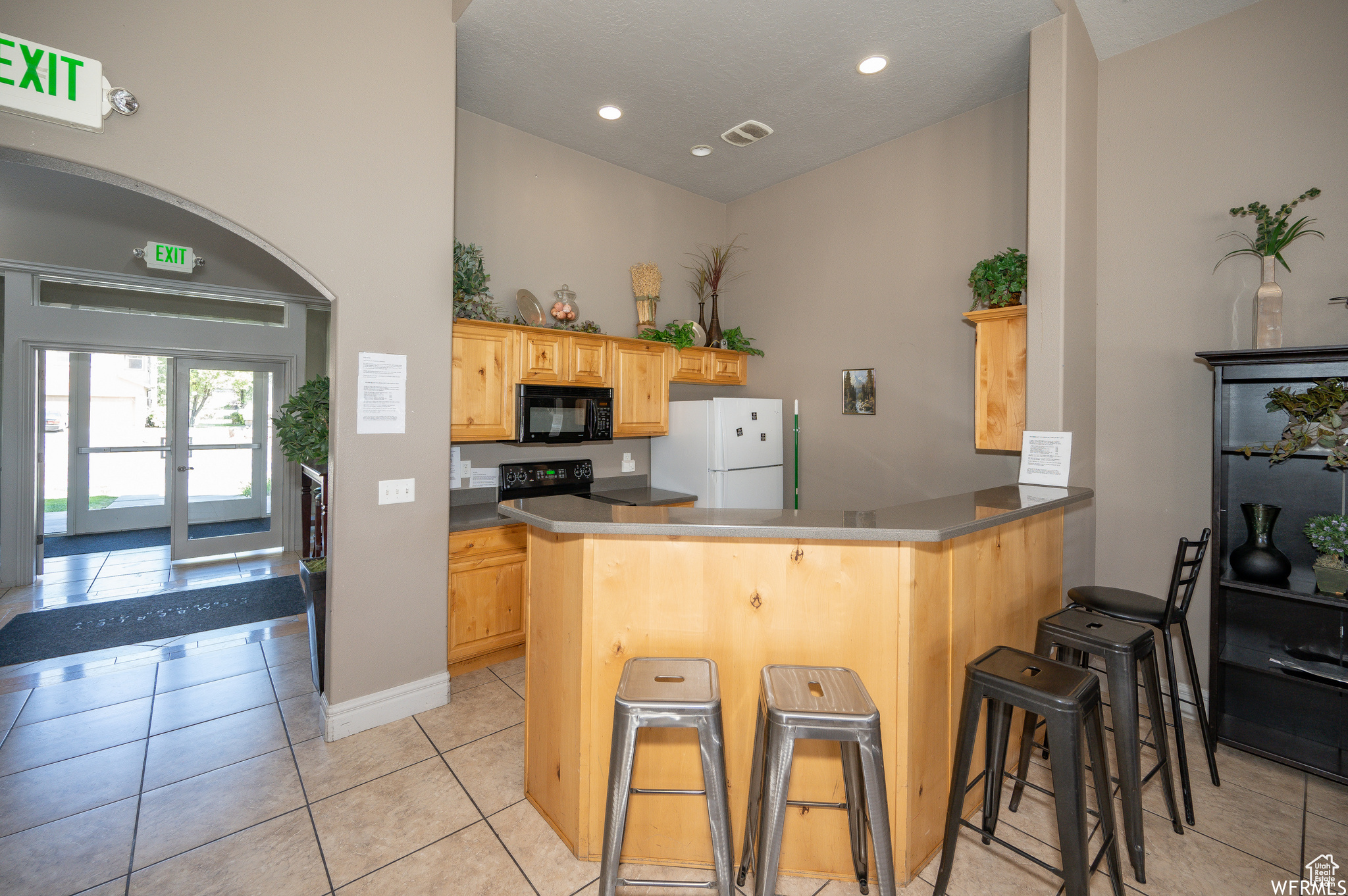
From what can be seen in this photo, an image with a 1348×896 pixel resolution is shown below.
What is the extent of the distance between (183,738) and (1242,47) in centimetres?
571

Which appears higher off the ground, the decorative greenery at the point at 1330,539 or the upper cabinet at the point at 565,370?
the upper cabinet at the point at 565,370

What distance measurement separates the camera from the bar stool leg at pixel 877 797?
4.72 ft

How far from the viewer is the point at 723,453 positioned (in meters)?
4.11

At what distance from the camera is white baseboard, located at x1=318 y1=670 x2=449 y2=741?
2.62m

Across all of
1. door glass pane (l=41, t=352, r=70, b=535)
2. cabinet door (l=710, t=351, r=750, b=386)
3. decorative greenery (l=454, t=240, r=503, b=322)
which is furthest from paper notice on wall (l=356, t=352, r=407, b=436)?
door glass pane (l=41, t=352, r=70, b=535)

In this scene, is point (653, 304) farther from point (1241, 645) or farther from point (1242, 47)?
point (1241, 645)

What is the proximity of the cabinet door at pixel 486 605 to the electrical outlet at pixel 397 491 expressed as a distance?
0.52 metres

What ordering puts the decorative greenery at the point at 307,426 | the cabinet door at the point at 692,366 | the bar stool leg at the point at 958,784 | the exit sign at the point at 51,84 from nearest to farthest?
the bar stool leg at the point at 958,784
the exit sign at the point at 51,84
the decorative greenery at the point at 307,426
the cabinet door at the point at 692,366

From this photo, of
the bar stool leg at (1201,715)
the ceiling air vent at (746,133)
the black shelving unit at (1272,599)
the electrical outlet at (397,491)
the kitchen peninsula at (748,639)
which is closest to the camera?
the kitchen peninsula at (748,639)

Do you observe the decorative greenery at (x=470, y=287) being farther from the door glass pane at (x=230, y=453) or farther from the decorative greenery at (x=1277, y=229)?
the door glass pane at (x=230, y=453)

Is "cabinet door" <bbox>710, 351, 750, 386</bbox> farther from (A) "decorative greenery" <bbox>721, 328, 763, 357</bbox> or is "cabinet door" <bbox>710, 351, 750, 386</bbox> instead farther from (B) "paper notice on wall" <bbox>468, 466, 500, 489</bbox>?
(B) "paper notice on wall" <bbox>468, 466, 500, 489</bbox>

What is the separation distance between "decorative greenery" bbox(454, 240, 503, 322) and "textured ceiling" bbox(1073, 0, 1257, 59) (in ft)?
3.92

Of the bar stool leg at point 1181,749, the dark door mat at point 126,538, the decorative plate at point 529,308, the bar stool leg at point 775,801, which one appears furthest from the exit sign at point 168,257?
the bar stool leg at point 1181,749

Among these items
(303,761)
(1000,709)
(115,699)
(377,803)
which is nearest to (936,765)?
(1000,709)
